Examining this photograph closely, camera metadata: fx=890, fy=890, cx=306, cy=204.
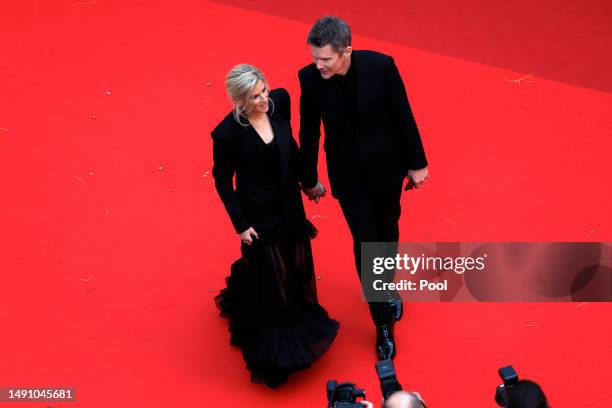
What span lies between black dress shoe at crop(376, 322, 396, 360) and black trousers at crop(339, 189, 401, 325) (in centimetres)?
3

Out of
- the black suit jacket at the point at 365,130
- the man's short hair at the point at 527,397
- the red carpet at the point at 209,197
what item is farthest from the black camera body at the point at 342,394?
the black suit jacket at the point at 365,130

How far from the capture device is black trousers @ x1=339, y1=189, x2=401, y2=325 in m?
3.88

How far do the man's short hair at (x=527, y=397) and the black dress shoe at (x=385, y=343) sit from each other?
4.12ft

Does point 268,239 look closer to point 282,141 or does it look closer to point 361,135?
point 282,141

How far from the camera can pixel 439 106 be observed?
5.41 meters

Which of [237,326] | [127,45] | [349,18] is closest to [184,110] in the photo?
[127,45]

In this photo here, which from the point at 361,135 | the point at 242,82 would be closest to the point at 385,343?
the point at 361,135

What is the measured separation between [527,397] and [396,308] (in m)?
1.56

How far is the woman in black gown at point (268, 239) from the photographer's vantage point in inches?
143

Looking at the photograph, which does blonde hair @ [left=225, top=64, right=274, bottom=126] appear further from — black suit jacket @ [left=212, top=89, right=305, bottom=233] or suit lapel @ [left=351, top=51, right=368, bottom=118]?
suit lapel @ [left=351, top=51, right=368, bottom=118]

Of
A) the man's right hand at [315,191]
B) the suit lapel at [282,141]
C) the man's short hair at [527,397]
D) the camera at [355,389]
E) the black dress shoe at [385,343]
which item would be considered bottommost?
the man's short hair at [527,397]

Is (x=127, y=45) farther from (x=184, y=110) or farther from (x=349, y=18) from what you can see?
(x=349, y=18)

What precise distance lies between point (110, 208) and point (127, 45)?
1.69 m

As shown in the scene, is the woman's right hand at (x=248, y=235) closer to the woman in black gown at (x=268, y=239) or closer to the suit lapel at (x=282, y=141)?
the woman in black gown at (x=268, y=239)
